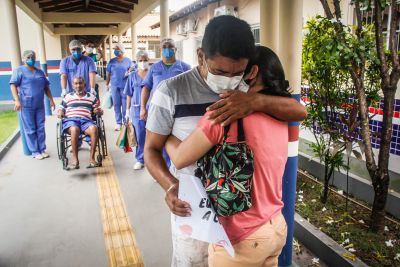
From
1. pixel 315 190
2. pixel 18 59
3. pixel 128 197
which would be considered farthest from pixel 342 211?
pixel 18 59

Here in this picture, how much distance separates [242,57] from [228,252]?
2.06 ft

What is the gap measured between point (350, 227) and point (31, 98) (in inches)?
182

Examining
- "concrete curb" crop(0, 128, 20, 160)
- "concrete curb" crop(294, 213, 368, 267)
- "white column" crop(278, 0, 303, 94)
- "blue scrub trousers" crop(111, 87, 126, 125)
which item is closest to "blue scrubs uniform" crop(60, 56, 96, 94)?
"blue scrub trousers" crop(111, 87, 126, 125)

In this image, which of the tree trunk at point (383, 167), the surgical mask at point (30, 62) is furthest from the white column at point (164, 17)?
the tree trunk at point (383, 167)

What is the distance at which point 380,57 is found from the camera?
2531mm

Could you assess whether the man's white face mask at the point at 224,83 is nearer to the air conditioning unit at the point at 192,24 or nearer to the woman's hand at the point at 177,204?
the woman's hand at the point at 177,204

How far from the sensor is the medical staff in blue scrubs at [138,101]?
4.70m

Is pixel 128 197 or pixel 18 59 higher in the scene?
pixel 18 59

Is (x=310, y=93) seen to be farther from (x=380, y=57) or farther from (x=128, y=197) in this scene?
(x=128, y=197)

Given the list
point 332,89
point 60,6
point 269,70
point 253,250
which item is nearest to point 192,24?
point 60,6

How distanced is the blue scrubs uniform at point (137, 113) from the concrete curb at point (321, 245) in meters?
2.35

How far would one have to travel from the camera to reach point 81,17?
31.3 feet

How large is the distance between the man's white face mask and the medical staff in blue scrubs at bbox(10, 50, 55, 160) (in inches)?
188

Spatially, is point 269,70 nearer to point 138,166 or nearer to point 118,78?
point 138,166
